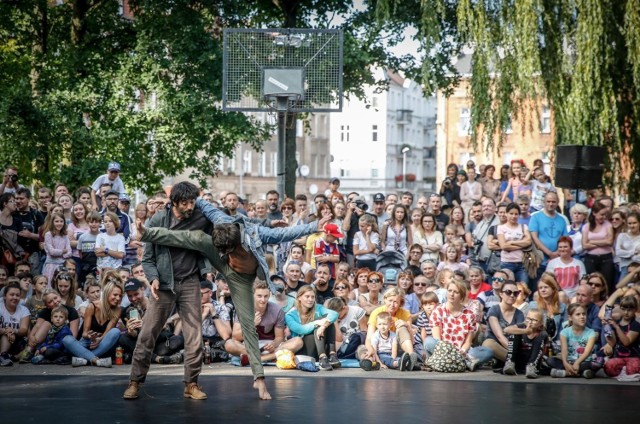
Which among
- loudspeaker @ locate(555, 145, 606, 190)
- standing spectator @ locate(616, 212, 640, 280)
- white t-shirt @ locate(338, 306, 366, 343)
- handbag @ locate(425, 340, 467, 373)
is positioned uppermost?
loudspeaker @ locate(555, 145, 606, 190)

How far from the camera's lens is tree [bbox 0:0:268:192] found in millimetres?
27297

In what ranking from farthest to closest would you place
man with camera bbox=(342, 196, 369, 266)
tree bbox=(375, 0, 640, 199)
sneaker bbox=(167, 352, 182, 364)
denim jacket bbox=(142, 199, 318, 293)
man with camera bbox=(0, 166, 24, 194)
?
tree bbox=(375, 0, 640, 199)
man with camera bbox=(0, 166, 24, 194)
man with camera bbox=(342, 196, 369, 266)
sneaker bbox=(167, 352, 182, 364)
denim jacket bbox=(142, 199, 318, 293)

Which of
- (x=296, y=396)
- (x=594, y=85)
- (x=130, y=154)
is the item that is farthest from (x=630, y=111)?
(x=130, y=154)

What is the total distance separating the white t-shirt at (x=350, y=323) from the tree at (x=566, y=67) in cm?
617

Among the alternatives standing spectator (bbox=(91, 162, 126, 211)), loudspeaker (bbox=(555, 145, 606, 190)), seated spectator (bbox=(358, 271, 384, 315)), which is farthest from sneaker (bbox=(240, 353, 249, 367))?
loudspeaker (bbox=(555, 145, 606, 190))

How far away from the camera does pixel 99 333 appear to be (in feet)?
47.8

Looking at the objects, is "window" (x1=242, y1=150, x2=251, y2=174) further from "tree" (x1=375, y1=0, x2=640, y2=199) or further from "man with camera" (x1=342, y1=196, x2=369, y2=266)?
"man with camera" (x1=342, y1=196, x2=369, y2=266)

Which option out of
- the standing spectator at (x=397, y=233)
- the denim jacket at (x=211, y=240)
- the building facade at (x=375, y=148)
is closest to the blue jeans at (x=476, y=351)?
the standing spectator at (x=397, y=233)

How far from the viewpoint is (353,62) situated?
88.7 ft

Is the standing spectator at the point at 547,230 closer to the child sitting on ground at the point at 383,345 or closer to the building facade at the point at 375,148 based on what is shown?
the child sitting on ground at the point at 383,345

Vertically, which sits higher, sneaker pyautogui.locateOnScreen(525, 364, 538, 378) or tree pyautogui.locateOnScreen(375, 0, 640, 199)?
tree pyautogui.locateOnScreen(375, 0, 640, 199)

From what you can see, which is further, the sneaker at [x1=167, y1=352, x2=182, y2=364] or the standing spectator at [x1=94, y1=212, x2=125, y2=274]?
the standing spectator at [x1=94, y1=212, x2=125, y2=274]

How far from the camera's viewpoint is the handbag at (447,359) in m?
14.1

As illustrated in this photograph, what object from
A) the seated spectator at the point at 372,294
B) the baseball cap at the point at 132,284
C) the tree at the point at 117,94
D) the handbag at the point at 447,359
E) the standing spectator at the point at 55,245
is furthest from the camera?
the tree at the point at 117,94
